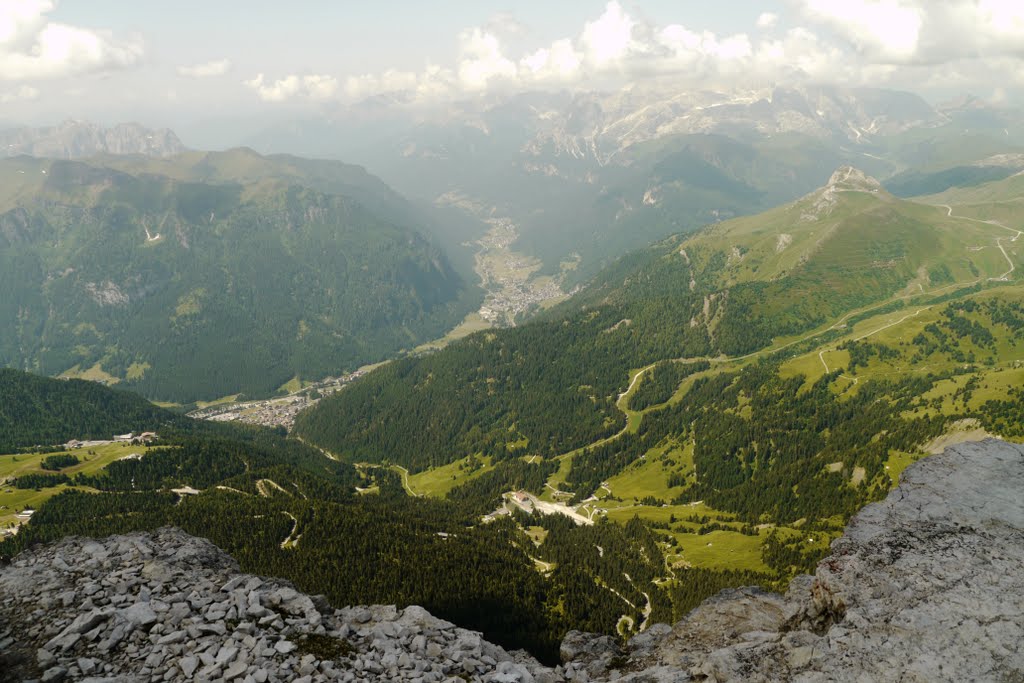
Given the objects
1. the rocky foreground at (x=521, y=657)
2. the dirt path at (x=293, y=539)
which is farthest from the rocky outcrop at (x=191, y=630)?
Answer: the dirt path at (x=293, y=539)

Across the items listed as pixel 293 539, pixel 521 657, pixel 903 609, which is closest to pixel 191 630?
pixel 521 657

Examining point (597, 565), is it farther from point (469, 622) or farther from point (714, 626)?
point (714, 626)

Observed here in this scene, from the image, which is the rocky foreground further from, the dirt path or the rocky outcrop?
the dirt path

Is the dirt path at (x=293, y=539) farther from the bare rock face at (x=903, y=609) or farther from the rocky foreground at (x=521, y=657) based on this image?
the bare rock face at (x=903, y=609)

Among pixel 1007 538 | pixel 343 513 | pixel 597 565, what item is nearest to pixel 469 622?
pixel 597 565

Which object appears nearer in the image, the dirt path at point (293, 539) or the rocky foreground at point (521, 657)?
the rocky foreground at point (521, 657)

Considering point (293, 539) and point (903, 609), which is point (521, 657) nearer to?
point (903, 609)
